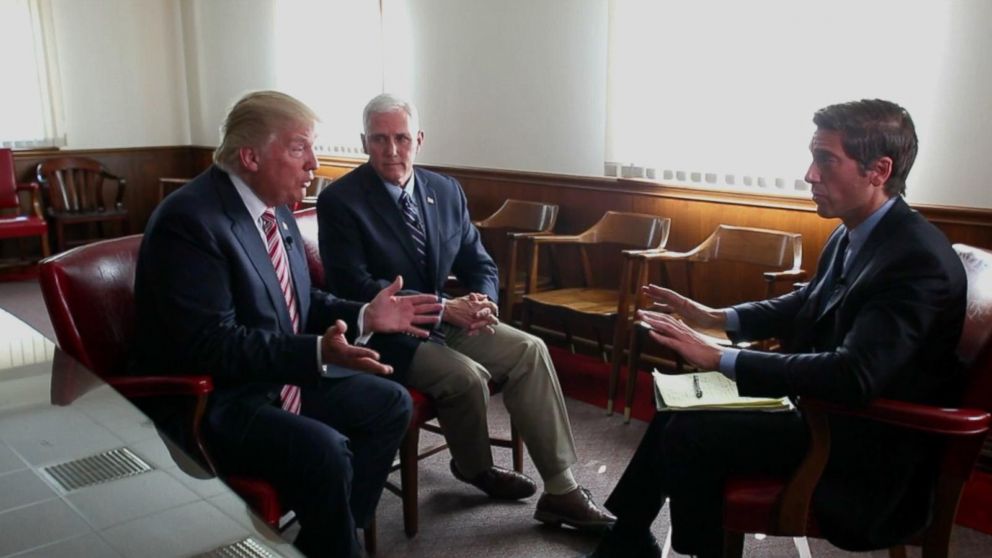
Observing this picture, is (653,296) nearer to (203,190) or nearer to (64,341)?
(203,190)

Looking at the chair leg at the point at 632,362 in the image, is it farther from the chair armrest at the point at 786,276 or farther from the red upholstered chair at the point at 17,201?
the red upholstered chair at the point at 17,201

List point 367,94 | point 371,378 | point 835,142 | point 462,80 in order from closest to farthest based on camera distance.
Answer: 1. point 835,142
2. point 371,378
3. point 462,80
4. point 367,94

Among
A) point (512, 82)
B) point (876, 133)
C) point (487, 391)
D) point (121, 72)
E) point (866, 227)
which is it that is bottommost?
point (487, 391)

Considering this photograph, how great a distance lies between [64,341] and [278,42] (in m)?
4.77

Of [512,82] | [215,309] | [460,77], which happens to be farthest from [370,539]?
[460,77]

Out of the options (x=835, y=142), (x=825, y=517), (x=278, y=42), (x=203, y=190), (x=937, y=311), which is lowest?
(x=825, y=517)

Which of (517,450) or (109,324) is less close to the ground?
(109,324)

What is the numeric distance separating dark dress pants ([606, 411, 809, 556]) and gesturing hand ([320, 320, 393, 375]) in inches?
26.0

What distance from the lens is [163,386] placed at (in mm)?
1668

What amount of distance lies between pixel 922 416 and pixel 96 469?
55.5 inches

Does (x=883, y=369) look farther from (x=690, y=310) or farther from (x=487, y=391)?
(x=487, y=391)

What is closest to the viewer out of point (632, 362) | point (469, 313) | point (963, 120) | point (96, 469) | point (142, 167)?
point (96, 469)

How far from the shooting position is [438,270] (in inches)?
101

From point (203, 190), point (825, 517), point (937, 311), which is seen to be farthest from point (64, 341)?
point (937, 311)
